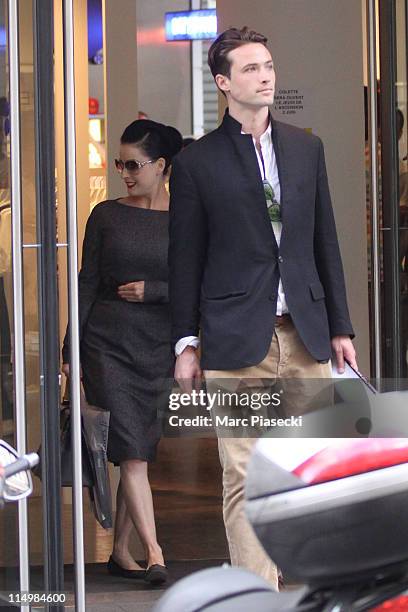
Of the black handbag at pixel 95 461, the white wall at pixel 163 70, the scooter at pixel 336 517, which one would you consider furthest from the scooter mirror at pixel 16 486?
the white wall at pixel 163 70

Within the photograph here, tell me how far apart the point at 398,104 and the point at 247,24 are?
1230mm

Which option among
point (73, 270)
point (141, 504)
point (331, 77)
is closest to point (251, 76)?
point (73, 270)

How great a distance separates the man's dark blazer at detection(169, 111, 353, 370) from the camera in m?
4.43

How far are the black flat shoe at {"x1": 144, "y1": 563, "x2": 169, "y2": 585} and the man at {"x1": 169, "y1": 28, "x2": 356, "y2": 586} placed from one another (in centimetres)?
105

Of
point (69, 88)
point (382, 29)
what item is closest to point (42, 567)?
point (69, 88)

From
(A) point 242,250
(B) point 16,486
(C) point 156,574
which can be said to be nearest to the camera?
(B) point 16,486

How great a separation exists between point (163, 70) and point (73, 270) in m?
20.6

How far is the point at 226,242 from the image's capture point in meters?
4.47

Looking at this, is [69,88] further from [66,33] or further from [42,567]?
[42,567]

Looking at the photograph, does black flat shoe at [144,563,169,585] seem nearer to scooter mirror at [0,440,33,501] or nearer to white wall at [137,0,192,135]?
scooter mirror at [0,440,33,501]

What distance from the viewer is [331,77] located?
6832 mm

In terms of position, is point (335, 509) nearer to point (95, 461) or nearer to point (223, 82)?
point (223, 82)

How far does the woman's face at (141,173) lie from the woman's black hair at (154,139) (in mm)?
20

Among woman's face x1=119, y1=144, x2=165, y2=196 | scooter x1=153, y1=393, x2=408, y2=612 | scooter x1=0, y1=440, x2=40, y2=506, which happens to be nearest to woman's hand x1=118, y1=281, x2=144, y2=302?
woman's face x1=119, y1=144, x2=165, y2=196
